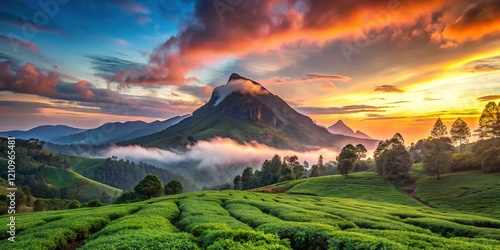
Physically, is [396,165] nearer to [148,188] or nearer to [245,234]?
[148,188]

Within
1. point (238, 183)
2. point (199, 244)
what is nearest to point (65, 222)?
point (199, 244)

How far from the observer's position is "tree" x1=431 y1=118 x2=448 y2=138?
154250mm

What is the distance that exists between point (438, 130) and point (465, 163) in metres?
54.0

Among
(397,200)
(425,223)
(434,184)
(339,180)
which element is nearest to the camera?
(425,223)

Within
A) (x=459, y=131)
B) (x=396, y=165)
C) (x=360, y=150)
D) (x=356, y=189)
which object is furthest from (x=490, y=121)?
(x=356, y=189)

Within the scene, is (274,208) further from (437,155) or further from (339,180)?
(437,155)

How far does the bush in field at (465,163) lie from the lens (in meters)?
105

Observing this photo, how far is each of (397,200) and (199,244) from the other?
263 ft

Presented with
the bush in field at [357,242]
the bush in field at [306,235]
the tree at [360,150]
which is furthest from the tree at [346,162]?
the bush in field at [357,242]

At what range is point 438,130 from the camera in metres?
155

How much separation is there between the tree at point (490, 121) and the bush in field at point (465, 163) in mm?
21076

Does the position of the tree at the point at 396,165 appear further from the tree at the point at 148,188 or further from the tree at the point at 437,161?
the tree at the point at 148,188

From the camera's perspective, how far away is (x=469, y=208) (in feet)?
223

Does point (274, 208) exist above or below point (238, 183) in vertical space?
above
